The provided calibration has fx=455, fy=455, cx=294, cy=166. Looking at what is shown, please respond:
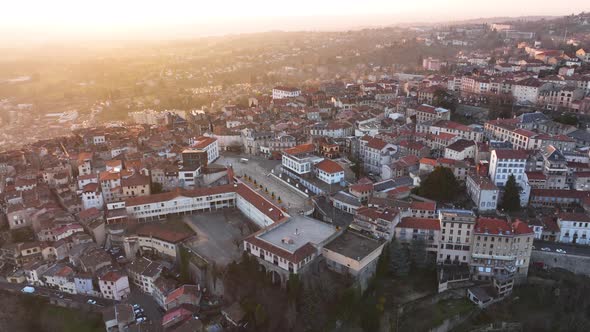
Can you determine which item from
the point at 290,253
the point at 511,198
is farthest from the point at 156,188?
the point at 511,198

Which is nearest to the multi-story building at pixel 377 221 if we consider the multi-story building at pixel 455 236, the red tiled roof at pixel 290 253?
the multi-story building at pixel 455 236

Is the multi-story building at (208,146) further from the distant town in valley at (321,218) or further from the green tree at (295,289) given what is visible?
the green tree at (295,289)

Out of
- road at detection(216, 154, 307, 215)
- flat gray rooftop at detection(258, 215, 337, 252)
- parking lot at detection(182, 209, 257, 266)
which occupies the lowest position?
parking lot at detection(182, 209, 257, 266)

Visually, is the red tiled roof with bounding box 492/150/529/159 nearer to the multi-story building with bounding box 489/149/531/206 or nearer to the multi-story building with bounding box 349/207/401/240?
the multi-story building with bounding box 489/149/531/206

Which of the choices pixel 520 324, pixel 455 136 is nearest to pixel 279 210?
pixel 520 324

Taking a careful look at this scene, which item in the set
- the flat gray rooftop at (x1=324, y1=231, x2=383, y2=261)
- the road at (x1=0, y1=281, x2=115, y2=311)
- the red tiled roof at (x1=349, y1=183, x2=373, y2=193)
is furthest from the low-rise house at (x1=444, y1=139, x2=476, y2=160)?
the road at (x1=0, y1=281, x2=115, y2=311)

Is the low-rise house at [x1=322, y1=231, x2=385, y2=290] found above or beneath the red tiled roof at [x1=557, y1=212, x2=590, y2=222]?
beneath

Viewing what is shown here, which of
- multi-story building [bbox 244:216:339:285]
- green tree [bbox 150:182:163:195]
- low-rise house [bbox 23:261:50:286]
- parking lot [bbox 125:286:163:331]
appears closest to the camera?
parking lot [bbox 125:286:163:331]

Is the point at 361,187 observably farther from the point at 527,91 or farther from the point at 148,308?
the point at 527,91
